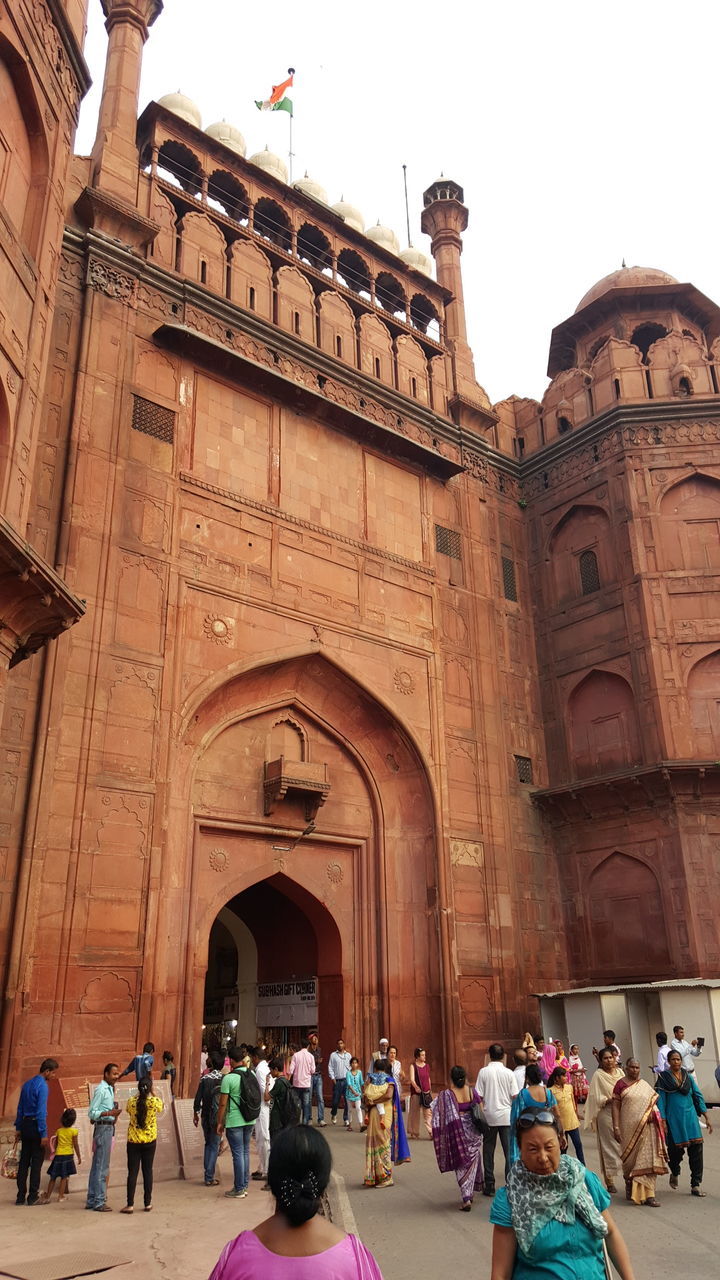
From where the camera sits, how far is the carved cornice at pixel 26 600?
26.6 ft

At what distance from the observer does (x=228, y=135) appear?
59.5 feet

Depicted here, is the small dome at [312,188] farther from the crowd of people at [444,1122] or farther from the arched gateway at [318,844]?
the crowd of people at [444,1122]

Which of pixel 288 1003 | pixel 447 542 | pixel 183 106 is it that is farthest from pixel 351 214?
pixel 288 1003

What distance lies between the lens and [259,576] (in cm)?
1430

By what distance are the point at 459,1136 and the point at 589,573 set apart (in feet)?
42.1

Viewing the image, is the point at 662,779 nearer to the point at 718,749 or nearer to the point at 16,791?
the point at 718,749

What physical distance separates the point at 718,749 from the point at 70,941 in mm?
10577

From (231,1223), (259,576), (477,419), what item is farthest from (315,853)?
(477,419)

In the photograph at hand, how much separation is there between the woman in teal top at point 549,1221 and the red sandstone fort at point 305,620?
22.3ft

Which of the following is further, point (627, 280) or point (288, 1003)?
point (627, 280)

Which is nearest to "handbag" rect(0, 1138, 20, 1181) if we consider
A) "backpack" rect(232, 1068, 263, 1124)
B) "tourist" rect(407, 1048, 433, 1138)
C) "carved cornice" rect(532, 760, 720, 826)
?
"backpack" rect(232, 1068, 263, 1124)

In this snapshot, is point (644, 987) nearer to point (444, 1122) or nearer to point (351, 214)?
point (444, 1122)

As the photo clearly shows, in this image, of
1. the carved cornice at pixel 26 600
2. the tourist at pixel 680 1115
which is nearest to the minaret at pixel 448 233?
the carved cornice at pixel 26 600

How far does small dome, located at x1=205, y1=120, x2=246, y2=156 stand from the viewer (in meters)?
18.0
